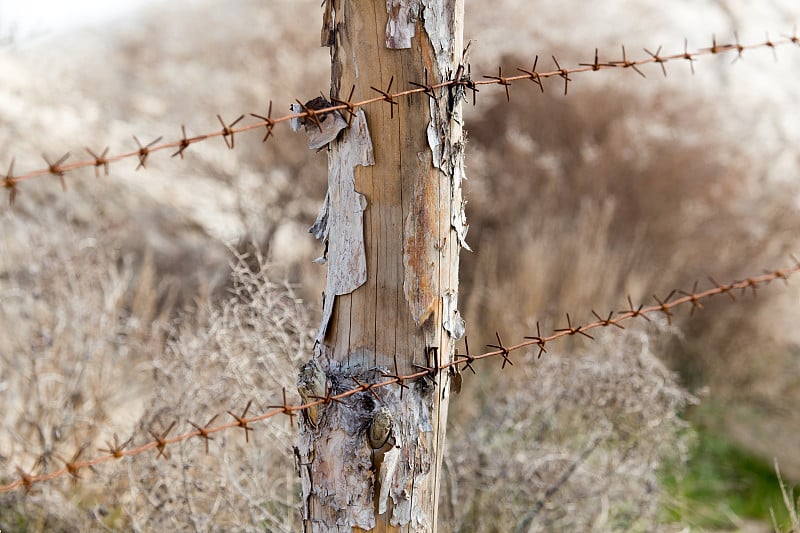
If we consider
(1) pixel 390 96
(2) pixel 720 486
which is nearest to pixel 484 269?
(2) pixel 720 486

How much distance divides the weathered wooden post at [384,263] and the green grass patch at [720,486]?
2565mm

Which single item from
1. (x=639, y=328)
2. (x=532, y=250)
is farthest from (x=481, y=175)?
(x=639, y=328)

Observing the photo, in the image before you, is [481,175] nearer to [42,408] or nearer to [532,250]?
[532,250]

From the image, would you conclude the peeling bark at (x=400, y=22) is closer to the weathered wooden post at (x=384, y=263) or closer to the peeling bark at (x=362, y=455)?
the weathered wooden post at (x=384, y=263)

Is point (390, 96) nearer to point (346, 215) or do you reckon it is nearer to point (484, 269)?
point (346, 215)

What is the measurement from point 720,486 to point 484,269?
6.13ft

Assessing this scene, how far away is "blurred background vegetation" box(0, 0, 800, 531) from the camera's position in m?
3.09

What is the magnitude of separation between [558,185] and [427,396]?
12.9 feet

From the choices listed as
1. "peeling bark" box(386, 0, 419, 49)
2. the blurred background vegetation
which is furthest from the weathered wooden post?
the blurred background vegetation

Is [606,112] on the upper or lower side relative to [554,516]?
upper

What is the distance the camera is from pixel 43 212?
520 centimetres

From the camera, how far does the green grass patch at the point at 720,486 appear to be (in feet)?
13.5

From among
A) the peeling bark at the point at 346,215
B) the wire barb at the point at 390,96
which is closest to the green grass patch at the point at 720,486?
the peeling bark at the point at 346,215

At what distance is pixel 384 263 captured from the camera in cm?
168
